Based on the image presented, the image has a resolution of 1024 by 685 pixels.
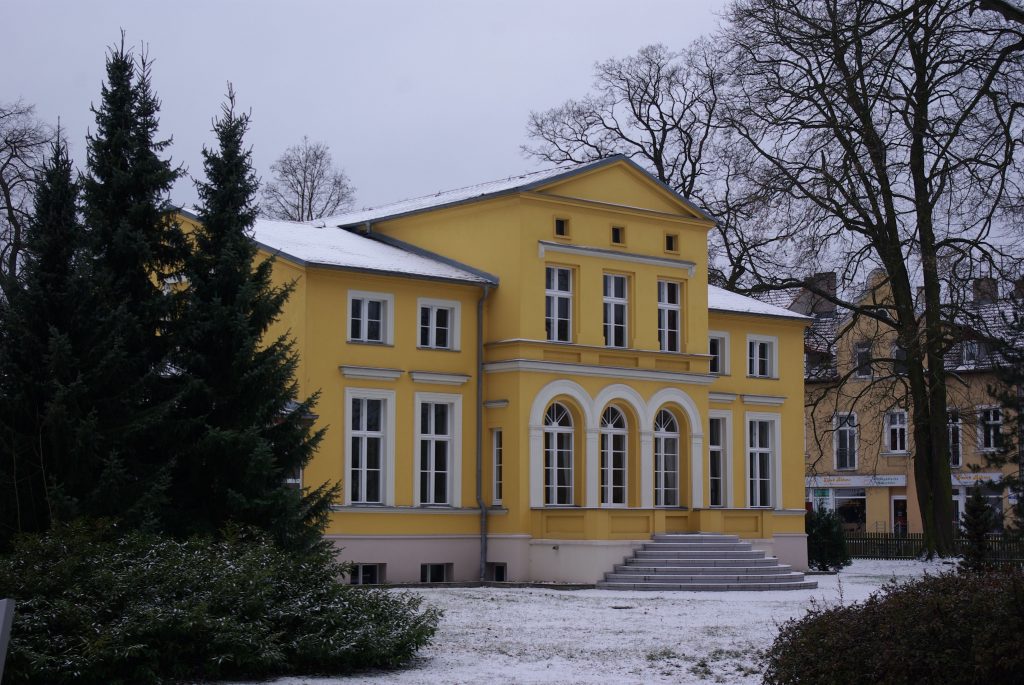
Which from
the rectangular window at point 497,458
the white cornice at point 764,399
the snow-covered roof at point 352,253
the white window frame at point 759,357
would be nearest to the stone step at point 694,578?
the rectangular window at point 497,458

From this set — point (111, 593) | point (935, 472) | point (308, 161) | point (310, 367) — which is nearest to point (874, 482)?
point (935, 472)

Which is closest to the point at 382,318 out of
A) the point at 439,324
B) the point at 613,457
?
the point at 439,324

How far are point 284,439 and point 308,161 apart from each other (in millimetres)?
35831

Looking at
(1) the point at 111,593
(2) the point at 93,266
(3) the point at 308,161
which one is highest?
(3) the point at 308,161

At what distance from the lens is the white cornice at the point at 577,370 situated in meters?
30.0

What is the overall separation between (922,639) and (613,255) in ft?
69.8

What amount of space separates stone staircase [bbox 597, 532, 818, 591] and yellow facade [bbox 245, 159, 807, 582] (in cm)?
45

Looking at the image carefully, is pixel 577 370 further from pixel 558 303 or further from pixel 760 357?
pixel 760 357

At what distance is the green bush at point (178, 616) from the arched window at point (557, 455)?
50.5 ft

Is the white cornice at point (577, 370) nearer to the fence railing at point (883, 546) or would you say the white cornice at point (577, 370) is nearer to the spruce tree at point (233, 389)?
the spruce tree at point (233, 389)

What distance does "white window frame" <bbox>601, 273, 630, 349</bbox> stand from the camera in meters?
31.6

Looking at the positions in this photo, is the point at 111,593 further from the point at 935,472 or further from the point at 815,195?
the point at 935,472

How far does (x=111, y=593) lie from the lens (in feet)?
42.4

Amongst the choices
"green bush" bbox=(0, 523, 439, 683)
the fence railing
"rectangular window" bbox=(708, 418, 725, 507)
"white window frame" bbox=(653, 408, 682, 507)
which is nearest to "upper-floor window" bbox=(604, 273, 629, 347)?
"white window frame" bbox=(653, 408, 682, 507)
